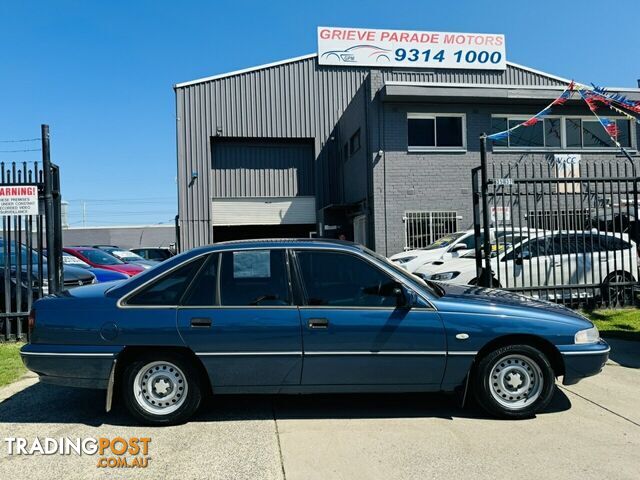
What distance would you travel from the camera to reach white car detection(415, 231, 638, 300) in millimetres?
8844

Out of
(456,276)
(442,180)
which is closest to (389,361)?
(456,276)

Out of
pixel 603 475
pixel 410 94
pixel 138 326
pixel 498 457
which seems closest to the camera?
pixel 603 475

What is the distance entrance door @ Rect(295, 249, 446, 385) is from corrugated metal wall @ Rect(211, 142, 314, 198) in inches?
748

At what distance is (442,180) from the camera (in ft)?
52.9

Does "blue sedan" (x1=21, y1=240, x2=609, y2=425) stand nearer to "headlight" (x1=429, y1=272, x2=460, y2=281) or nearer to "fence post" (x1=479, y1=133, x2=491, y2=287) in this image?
"fence post" (x1=479, y1=133, x2=491, y2=287)

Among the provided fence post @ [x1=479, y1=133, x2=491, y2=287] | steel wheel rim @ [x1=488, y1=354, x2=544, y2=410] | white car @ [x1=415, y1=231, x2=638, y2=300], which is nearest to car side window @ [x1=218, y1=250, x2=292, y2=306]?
steel wheel rim @ [x1=488, y1=354, x2=544, y2=410]

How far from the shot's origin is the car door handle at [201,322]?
13.8ft

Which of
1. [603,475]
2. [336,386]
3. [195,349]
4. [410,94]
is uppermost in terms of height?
[410,94]

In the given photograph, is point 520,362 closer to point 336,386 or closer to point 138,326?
Answer: point 336,386

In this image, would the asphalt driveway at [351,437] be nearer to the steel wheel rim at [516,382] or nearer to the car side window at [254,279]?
the steel wheel rim at [516,382]

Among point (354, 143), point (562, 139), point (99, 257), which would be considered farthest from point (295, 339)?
point (562, 139)

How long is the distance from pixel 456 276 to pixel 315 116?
14.8 meters

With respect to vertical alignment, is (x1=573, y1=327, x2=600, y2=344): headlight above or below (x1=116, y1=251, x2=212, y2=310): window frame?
below

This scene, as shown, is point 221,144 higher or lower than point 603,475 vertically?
higher
